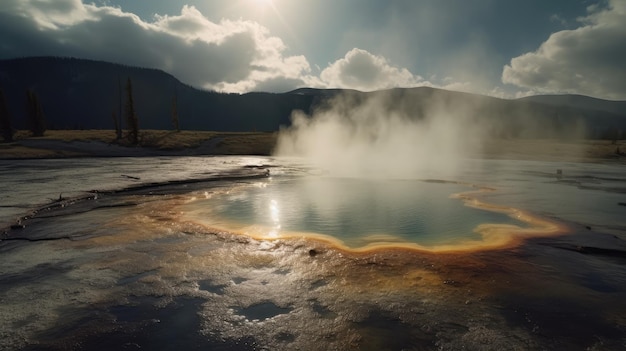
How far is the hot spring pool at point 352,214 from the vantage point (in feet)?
31.2

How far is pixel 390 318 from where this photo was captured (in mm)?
4965

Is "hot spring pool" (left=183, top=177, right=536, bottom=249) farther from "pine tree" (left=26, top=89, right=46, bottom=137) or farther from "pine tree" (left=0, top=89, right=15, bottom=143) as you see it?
"pine tree" (left=26, top=89, right=46, bottom=137)

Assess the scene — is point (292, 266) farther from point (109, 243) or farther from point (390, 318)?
point (109, 243)

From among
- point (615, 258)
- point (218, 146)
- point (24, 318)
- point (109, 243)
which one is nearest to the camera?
point (24, 318)

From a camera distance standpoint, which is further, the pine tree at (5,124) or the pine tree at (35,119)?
the pine tree at (35,119)

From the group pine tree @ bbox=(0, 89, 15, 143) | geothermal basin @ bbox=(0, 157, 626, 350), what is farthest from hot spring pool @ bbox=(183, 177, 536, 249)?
pine tree @ bbox=(0, 89, 15, 143)

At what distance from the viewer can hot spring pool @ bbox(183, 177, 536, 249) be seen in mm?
9500

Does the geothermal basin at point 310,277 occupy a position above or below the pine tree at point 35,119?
below

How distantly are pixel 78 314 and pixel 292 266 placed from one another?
150 inches

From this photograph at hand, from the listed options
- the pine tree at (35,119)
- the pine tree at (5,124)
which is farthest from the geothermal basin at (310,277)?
the pine tree at (35,119)

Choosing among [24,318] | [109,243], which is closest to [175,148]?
[109,243]

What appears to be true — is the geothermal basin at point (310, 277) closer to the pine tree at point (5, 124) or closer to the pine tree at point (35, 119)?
the pine tree at point (5, 124)

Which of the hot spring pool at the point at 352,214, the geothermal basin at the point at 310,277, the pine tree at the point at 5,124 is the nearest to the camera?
the geothermal basin at the point at 310,277

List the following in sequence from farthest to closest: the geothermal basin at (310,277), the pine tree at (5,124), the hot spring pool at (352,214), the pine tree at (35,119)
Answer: the pine tree at (35,119) < the pine tree at (5,124) < the hot spring pool at (352,214) < the geothermal basin at (310,277)
